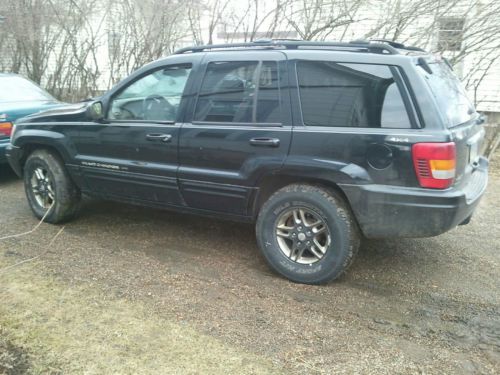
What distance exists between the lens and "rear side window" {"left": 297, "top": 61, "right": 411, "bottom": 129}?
325 centimetres

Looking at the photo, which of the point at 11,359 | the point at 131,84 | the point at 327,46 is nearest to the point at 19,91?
the point at 131,84

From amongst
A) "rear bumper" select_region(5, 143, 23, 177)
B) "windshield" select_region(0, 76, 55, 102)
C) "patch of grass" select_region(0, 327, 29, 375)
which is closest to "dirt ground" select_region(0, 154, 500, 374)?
"patch of grass" select_region(0, 327, 29, 375)

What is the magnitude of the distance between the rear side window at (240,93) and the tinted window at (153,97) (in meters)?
0.28

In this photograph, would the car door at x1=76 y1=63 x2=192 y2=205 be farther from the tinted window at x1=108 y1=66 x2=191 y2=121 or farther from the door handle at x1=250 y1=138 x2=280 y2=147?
the door handle at x1=250 y1=138 x2=280 y2=147

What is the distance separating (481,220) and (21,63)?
39.4 ft

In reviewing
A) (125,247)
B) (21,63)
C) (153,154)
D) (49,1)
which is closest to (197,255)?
(125,247)

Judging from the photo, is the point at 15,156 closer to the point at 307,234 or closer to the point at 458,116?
the point at 307,234

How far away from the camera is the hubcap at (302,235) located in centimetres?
358

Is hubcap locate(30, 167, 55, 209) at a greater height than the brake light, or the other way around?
the brake light

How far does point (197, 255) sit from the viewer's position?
422cm

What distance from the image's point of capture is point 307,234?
3598mm

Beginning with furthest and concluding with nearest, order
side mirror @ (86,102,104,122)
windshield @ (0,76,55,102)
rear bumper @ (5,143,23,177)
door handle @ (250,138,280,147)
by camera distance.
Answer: windshield @ (0,76,55,102)
rear bumper @ (5,143,23,177)
side mirror @ (86,102,104,122)
door handle @ (250,138,280,147)

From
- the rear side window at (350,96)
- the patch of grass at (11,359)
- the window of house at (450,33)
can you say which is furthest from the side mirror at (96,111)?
the window of house at (450,33)

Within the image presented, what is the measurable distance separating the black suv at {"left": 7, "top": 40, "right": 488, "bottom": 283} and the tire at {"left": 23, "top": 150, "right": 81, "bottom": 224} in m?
0.42
